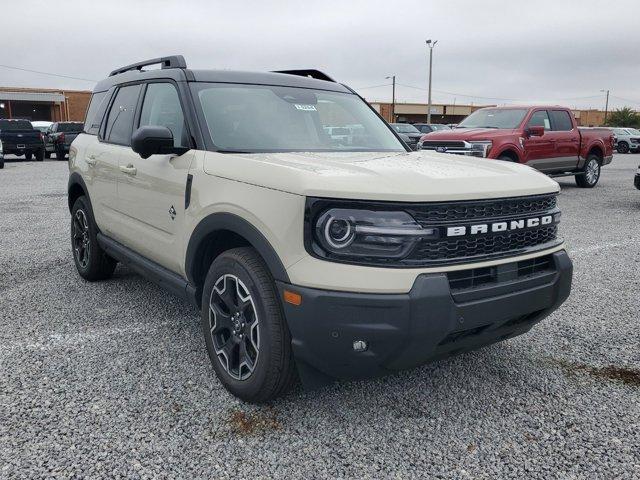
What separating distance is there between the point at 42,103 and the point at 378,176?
5654 centimetres

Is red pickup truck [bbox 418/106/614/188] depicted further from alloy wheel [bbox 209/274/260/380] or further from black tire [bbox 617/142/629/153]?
black tire [bbox 617/142/629/153]

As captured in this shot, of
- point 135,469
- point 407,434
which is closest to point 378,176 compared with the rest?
point 407,434

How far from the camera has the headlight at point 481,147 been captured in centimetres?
1075

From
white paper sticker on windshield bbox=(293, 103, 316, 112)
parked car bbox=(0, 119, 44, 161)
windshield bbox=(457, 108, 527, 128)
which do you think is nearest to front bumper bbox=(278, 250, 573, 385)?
white paper sticker on windshield bbox=(293, 103, 316, 112)

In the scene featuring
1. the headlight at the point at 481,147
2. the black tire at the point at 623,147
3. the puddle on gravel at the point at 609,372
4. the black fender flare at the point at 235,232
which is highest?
the headlight at the point at 481,147

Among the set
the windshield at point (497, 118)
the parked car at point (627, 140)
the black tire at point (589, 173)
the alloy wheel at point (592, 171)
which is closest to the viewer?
the windshield at point (497, 118)

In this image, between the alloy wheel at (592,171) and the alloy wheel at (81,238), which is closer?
the alloy wheel at (81,238)

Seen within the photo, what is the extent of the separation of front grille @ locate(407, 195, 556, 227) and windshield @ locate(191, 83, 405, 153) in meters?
1.20

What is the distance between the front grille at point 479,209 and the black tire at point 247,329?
31.4 inches

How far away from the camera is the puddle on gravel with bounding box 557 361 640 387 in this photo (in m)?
3.37

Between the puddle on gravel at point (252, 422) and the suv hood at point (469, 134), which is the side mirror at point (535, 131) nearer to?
the suv hood at point (469, 134)

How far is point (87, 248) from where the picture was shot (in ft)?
16.9

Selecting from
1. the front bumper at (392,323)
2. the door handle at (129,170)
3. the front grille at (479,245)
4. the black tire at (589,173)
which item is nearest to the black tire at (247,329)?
the front bumper at (392,323)

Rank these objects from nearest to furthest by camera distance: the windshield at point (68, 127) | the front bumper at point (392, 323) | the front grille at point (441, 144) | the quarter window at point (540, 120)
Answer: the front bumper at point (392, 323), the front grille at point (441, 144), the quarter window at point (540, 120), the windshield at point (68, 127)
